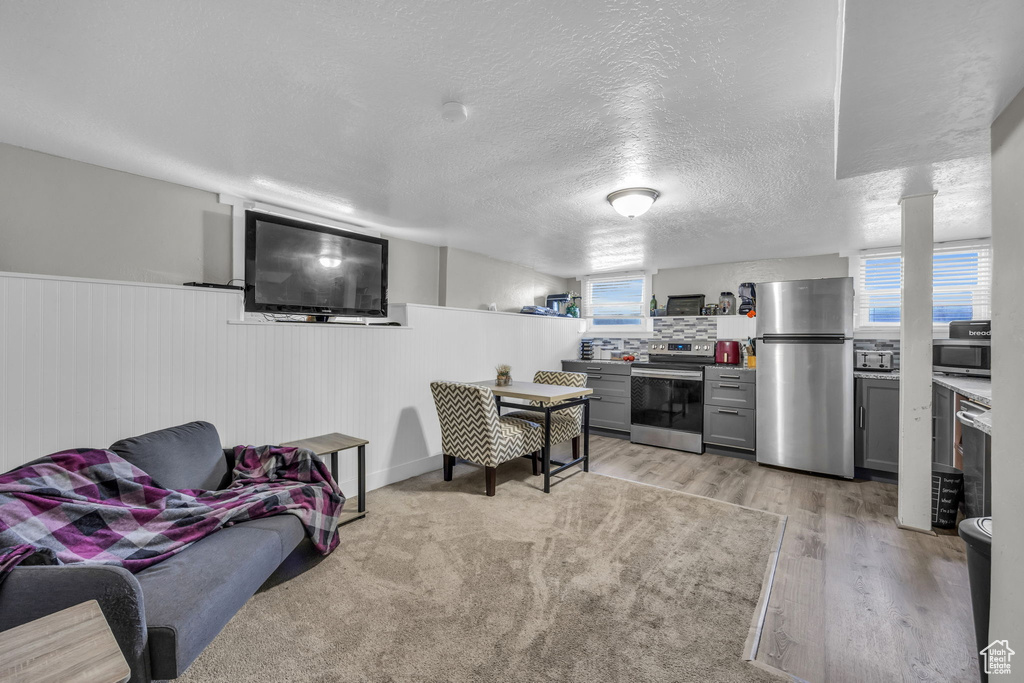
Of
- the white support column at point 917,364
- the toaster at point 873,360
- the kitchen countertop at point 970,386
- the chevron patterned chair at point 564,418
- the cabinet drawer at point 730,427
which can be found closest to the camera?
the kitchen countertop at point 970,386

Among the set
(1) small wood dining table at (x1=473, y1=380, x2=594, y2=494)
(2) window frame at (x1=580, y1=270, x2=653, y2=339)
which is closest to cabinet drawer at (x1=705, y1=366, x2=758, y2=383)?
(2) window frame at (x1=580, y1=270, x2=653, y2=339)

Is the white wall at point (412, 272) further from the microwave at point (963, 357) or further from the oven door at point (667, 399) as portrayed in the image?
the microwave at point (963, 357)

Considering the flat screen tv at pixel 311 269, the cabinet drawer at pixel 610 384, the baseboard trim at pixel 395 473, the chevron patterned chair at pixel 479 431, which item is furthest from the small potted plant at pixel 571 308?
the flat screen tv at pixel 311 269

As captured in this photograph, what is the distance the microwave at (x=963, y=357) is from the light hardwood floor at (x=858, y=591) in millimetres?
1101

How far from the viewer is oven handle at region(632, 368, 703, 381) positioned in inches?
189

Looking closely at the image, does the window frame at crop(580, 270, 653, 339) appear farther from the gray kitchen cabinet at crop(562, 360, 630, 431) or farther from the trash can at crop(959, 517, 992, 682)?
the trash can at crop(959, 517, 992, 682)

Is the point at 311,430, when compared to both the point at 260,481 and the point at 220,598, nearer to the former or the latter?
the point at 260,481

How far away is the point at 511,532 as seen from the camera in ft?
8.94

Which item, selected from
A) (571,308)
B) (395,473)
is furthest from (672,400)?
(395,473)

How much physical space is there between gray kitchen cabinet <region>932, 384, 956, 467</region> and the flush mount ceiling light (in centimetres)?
252

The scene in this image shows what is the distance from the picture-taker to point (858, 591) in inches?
84.0

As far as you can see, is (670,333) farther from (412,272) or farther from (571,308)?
(412,272)

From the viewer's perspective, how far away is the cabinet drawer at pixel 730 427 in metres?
4.48

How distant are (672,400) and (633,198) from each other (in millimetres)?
2859
